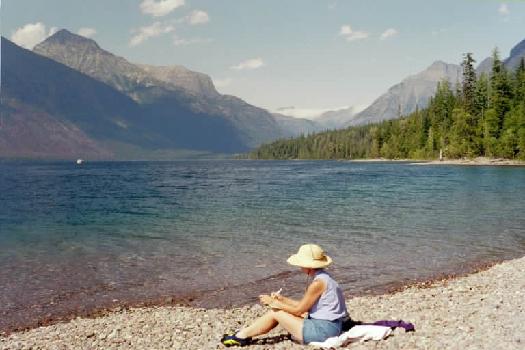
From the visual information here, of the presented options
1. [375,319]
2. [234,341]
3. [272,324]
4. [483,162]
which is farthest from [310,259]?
[483,162]

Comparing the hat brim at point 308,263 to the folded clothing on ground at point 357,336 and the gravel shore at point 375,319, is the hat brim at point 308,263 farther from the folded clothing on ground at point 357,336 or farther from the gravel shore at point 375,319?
the gravel shore at point 375,319

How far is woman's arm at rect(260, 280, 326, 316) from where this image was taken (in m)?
11.0

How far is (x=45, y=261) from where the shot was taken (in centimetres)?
2489

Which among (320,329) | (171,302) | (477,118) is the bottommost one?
(171,302)

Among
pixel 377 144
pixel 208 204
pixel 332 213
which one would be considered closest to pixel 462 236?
pixel 332 213

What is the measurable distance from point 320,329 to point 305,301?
76 centimetres

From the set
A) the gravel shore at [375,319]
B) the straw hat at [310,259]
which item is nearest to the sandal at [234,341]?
the gravel shore at [375,319]

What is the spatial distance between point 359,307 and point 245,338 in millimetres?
5164

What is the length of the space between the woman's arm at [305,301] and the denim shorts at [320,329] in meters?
0.35

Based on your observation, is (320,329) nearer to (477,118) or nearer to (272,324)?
(272,324)

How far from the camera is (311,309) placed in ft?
37.6

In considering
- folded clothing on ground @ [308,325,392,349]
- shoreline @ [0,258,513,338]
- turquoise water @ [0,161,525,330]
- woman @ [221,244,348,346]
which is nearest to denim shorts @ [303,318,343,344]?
woman @ [221,244,348,346]

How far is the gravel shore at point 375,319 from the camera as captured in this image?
35.7 feet

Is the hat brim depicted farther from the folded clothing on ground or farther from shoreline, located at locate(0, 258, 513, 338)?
shoreline, located at locate(0, 258, 513, 338)
